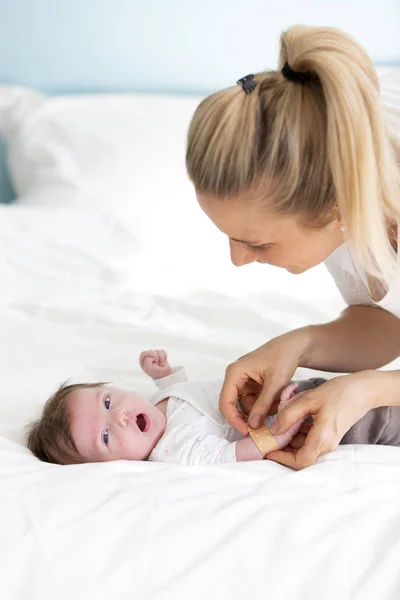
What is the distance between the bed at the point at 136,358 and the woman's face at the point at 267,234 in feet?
0.94

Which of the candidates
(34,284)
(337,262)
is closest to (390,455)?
(337,262)

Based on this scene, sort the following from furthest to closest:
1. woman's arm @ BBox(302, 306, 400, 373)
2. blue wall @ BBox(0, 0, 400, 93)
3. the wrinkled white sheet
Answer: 1. blue wall @ BBox(0, 0, 400, 93)
2. woman's arm @ BBox(302, 306, 400, 373)
3. the wrinkled white sheet

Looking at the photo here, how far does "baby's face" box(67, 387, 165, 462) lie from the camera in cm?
124

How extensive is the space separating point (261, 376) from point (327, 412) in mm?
180

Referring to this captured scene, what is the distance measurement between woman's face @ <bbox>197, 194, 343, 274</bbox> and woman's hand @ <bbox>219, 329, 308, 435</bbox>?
177 mm

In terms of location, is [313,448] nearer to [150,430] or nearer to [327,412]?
[327,412]

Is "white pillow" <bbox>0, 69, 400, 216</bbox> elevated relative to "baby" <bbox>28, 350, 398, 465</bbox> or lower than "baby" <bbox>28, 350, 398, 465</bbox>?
elevated

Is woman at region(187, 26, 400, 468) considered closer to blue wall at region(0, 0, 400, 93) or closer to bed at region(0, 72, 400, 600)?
bed at region(0, 72, 400, 600)

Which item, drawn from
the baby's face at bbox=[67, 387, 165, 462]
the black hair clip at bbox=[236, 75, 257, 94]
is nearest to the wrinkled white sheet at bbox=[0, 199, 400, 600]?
the baby's face at bbox=[67, 387, 165, 462]

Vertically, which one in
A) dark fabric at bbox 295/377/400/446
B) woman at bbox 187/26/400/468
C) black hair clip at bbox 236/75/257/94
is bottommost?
dark fabric at bbox 295/377/400/446

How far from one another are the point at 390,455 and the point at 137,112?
133cm

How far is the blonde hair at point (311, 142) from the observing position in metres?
0.98

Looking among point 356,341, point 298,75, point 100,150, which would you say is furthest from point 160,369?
point 100,150

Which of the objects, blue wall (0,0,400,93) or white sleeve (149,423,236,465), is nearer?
white sleeve (149,423,236,465)
